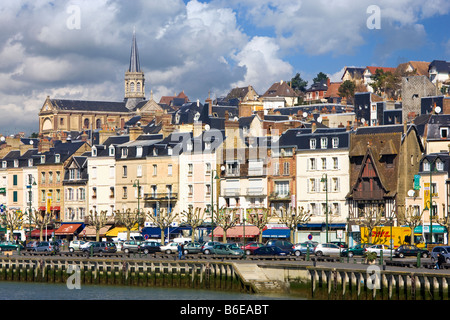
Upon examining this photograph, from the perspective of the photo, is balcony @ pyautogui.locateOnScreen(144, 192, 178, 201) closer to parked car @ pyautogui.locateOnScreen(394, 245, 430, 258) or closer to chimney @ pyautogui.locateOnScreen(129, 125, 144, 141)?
chimney @ pyautogui.locateOnScreen(129, 125, 144, 141)

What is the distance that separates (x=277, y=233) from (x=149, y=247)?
696 inches

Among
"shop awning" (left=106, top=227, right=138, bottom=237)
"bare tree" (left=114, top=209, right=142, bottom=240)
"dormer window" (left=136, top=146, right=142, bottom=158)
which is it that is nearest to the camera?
"bare tree" (left=114, top=209, right=142, bottom=240)

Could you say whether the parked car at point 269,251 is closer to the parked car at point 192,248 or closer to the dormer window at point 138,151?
the parked car at point 192,248

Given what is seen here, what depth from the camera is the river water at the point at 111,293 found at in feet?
199

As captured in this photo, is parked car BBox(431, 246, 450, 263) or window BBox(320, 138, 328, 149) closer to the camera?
parked car BBox(431, 246, 450, 263)

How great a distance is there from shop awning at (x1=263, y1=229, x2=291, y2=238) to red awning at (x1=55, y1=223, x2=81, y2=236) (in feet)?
81.4

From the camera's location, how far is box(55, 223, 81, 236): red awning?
113 meters

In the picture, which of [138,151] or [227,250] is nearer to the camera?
[227,250]

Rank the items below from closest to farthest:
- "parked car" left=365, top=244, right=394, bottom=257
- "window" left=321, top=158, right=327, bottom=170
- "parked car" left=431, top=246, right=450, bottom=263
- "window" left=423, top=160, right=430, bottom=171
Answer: "parked car" left=431, top=246, right=450, bottom=263 < "parked car" left=365, top=244, right=394, bottom=257 < "window" left=423, top=160, right=430, bottom=171 < "window" left=321, top=158, right=327, bottom=170

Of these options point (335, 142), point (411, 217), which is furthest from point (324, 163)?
point (411, 217)

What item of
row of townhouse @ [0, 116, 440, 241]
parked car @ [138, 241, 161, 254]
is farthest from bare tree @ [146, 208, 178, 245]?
parked car @ [138, 241, 161, 254]

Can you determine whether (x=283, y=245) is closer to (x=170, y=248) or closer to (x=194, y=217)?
(x=170, y=248)

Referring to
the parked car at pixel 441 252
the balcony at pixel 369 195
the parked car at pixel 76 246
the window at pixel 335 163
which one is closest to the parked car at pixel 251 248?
the parked car at pixel 441 252

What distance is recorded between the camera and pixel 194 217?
332 feet
